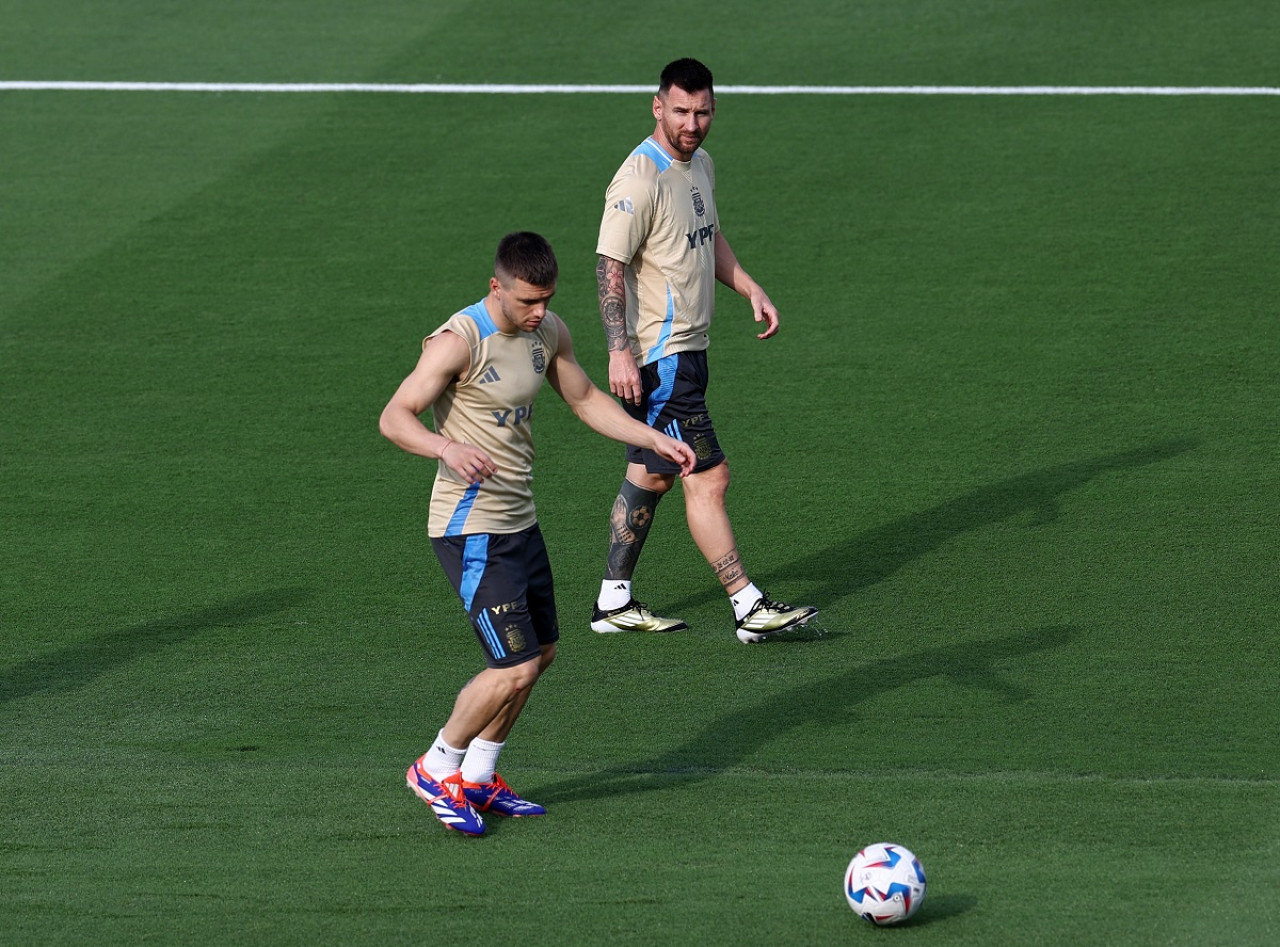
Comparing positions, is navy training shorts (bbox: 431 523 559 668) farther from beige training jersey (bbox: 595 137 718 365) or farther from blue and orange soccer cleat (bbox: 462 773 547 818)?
beige training jersey (bbox: 595 137 718 365)

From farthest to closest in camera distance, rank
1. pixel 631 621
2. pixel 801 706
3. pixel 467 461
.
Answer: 1. pixel 631 621
2. pixel 801 706
3. pixel 467 461

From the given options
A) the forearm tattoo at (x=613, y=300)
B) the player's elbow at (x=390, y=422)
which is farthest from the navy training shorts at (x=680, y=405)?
the player's elbow at (x=390, y=422)

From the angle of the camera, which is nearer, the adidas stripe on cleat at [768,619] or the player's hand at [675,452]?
the player's hand at [675,452]

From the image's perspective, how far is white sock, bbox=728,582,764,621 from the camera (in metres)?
8.60

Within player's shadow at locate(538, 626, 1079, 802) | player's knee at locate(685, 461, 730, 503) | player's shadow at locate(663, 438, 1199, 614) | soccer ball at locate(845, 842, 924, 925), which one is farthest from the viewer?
player's shadow at locate(663, 438, 1199, 614)

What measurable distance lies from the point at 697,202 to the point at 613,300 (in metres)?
0.67

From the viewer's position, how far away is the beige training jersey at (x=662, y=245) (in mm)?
8445

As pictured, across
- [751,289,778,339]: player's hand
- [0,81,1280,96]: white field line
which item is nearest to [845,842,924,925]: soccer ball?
[751,289,778,339]: player's hand

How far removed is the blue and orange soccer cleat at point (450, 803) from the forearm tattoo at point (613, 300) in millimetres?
2500

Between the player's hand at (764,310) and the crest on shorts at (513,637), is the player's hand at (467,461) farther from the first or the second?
the player's hand at (764,310)

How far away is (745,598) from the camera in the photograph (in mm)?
8609

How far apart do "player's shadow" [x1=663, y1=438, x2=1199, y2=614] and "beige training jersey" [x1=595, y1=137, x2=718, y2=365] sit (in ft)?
4.94

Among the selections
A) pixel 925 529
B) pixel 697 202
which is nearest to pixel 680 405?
pixel 697 202

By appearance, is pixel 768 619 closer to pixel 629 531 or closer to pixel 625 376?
pixel 629 531
